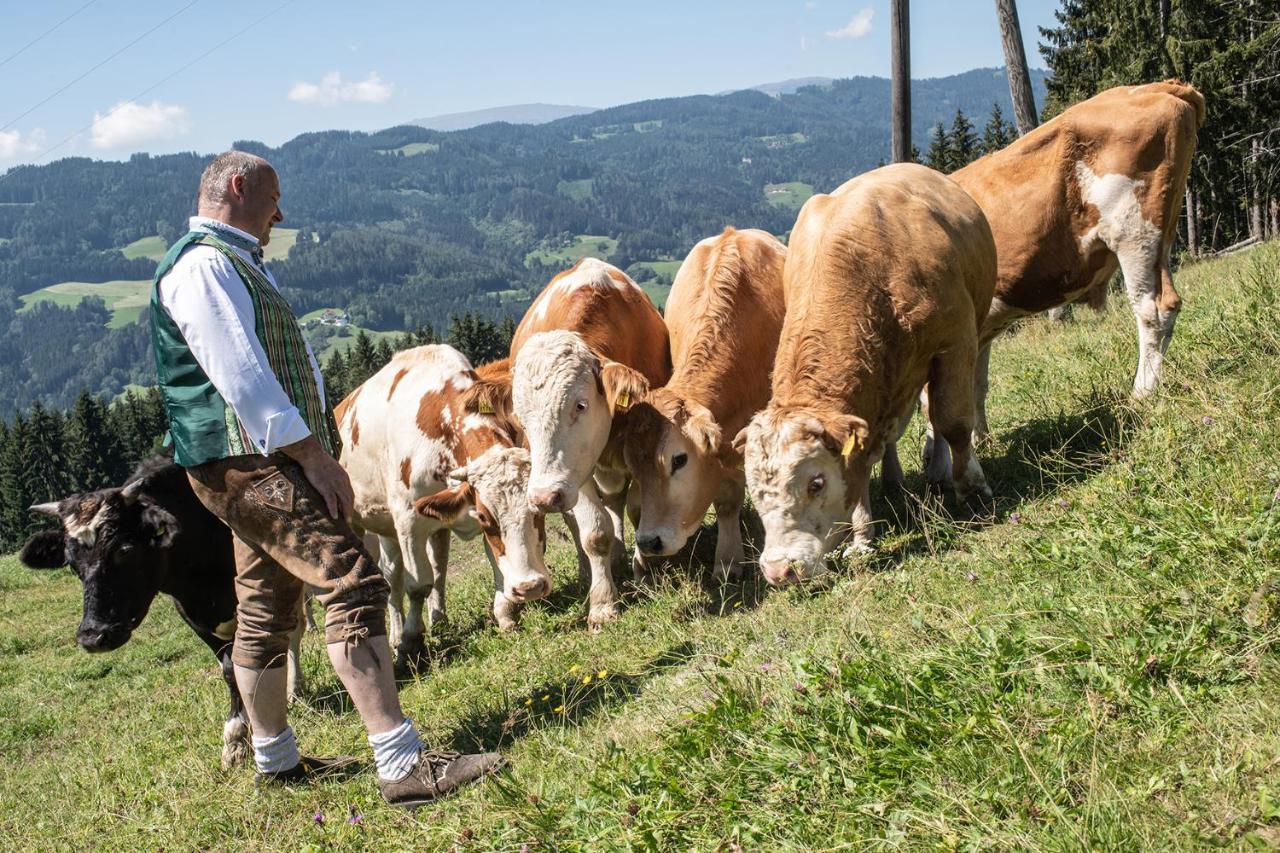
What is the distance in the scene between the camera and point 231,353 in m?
4.41

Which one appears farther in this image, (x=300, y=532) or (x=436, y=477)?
(x=436, y=477)

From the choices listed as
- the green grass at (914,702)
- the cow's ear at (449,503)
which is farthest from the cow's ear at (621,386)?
the green grass at (914,702)

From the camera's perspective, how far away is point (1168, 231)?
8195 mm

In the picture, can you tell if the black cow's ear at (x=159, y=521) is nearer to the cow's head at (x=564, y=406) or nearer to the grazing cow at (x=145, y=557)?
the grazing cow at (x=145, y=557)

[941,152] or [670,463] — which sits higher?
[941,152]

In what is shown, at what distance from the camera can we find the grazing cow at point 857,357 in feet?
20.6

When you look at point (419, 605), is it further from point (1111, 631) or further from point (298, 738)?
point (1111, 631)

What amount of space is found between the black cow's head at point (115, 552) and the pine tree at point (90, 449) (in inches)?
3639

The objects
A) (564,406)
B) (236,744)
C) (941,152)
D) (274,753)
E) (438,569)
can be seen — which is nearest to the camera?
(274,753)

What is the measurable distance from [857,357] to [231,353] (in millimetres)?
3984

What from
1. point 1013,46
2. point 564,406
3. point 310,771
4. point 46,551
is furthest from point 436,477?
point 1013,46

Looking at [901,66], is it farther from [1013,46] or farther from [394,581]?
[394,581]

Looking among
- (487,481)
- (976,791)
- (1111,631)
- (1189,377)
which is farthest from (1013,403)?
(976,791)

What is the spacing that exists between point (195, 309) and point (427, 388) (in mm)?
3947
